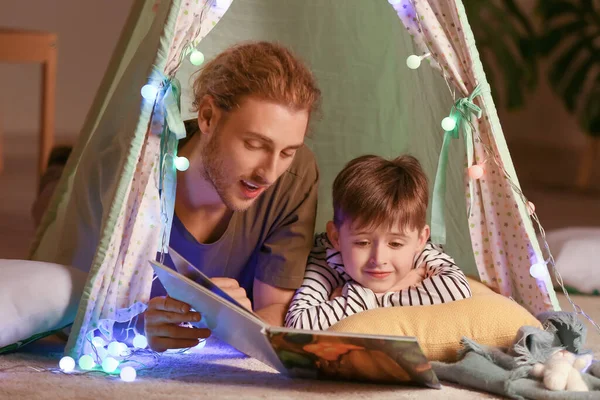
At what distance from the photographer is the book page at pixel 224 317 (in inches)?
58.6

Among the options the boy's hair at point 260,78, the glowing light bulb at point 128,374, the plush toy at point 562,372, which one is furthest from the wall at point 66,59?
the plush toy at point 562,372

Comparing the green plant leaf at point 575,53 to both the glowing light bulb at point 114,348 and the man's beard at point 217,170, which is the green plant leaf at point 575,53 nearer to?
the man's beard at point 217,170

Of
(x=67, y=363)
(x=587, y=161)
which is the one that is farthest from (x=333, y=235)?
(x=587, y=161)

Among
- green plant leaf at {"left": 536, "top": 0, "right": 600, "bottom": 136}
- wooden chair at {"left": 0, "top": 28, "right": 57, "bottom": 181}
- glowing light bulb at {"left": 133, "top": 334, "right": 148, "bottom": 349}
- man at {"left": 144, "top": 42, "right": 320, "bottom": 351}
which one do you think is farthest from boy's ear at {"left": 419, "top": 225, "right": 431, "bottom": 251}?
green plant leaf at {"left": 536, "top": 0, "right": 600, "bottom": 136}

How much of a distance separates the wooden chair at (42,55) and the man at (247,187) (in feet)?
5.15

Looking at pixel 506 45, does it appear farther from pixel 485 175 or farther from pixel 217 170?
pixel 217 170

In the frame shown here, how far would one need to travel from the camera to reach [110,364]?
1.67 metres

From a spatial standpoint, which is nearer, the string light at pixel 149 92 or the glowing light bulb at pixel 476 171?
the string light at pixel 149 92

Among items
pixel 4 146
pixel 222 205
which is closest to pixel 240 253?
pixel 222 205

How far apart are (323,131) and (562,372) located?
1.07 metres

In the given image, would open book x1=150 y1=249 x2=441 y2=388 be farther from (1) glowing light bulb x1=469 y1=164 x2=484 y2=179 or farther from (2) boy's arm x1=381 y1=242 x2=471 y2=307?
(1) glowing light bulb x1=469 y1=164 x2=484 y2=179

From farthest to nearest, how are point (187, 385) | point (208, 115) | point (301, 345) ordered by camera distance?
point (208, 115) → point (187, 385) → point (301, 345)

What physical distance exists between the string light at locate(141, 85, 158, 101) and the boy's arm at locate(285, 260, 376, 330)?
51 centimetres

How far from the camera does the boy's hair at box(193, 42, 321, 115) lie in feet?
5.89
